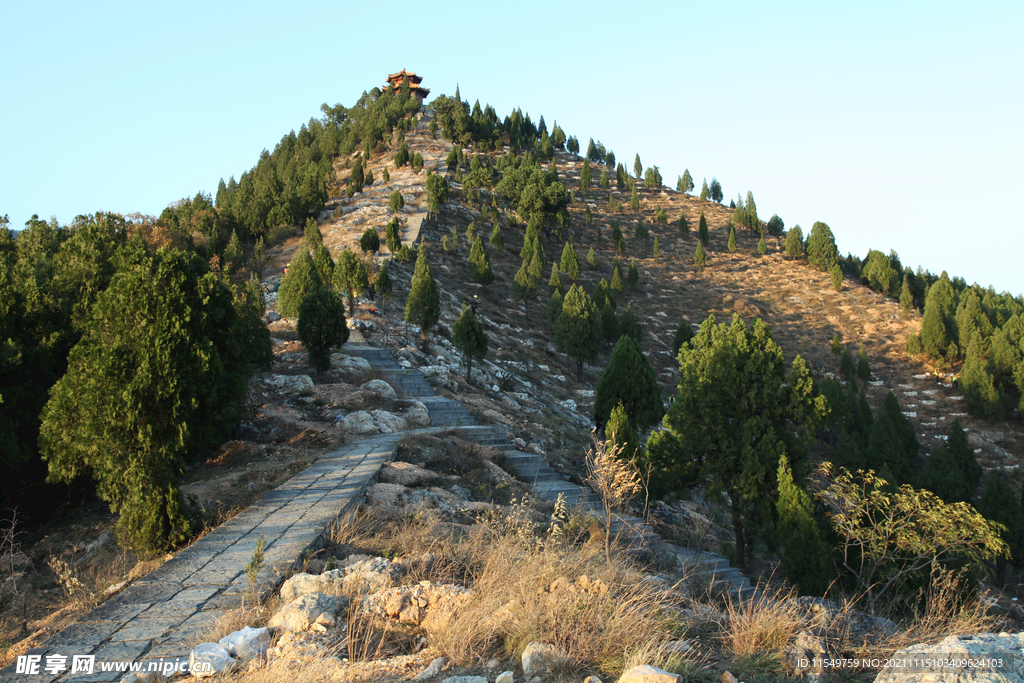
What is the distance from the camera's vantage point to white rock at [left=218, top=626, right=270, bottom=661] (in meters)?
3.61

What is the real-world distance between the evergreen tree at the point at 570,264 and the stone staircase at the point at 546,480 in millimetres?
25959

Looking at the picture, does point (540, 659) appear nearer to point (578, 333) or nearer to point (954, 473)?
point (578, 333)

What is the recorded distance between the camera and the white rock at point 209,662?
3.44 meters

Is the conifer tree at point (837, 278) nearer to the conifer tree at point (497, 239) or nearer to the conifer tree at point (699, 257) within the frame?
the conifer tree at point (699, 257)

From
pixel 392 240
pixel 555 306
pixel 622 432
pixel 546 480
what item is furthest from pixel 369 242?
pixel 546 480

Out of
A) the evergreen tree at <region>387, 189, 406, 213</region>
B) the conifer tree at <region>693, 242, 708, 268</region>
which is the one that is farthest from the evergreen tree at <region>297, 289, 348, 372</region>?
the conifer tree at <region>693, 242, 708, 268</region>

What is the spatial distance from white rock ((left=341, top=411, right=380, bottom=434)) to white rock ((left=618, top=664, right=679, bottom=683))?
32.4 feet

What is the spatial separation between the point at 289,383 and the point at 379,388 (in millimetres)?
2245

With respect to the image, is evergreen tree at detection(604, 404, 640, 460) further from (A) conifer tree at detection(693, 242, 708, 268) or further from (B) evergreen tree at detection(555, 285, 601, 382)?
(A) conifer tree at detection(693, 242, 708, 268)

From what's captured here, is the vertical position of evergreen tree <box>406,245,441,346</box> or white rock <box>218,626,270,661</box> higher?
evergreen tree <box>406,245,441,346</box>

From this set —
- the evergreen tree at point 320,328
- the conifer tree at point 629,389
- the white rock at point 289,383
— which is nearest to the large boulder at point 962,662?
the white rock at point 289,383

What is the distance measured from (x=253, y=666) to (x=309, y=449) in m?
7.65

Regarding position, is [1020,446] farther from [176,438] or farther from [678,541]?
[176,438]

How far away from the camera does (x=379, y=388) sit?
15.2m
